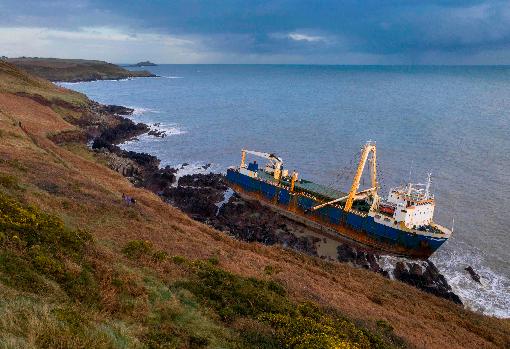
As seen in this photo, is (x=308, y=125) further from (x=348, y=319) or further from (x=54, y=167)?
(x=348, y=319)

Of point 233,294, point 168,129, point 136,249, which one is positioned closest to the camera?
point 233,294

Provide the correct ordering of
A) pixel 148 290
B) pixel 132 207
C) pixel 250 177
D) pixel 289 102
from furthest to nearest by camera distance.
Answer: pixel 289 102 → pixel 250 177 → pixel 132 207 → pixel 148 290

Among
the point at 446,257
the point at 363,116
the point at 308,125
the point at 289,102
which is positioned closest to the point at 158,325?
the point at 446,257

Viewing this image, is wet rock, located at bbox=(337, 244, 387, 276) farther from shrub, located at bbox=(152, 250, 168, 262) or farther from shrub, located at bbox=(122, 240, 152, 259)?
shrub, located at bbox=(122, 240, 152, 259)

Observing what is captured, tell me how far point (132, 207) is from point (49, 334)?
19.5 m

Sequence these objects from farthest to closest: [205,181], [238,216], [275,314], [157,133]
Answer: [157,133] < [205,181] < [238,216] < [275,314]

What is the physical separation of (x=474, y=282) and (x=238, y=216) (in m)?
23.8

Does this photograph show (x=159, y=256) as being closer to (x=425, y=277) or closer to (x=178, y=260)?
(x=178, y=260)

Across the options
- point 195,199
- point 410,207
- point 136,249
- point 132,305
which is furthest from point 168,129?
point 132,305

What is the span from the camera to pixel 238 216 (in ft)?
156

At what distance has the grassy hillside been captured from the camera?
10.7 meters

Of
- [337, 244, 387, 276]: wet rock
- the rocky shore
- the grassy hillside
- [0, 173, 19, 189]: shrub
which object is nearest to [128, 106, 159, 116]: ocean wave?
the rocky shore

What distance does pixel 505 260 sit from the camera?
1500 inches

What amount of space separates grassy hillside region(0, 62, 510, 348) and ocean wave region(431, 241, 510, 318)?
5.54 metres
